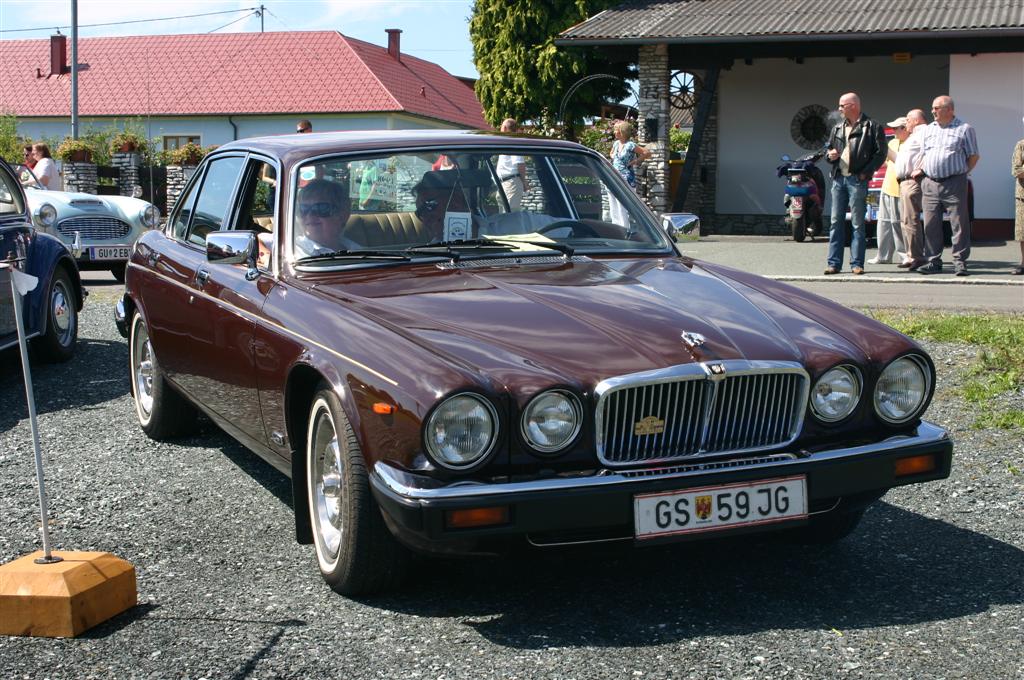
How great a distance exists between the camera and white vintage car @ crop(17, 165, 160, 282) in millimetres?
15711

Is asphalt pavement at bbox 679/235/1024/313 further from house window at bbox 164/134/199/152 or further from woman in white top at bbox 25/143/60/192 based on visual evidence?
house window at bbox 164/134/199/152

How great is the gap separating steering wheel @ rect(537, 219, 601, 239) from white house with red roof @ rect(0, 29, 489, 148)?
4519cm

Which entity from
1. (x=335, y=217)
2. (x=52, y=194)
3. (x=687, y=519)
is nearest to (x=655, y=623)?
(x=687, y=519)

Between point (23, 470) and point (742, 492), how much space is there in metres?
3.81

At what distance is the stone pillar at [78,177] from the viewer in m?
27.3

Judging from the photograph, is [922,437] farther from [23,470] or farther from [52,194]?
[52,194]

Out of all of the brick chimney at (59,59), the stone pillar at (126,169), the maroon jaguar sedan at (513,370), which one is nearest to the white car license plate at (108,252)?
the maroon jaguar sedan at (513,370)

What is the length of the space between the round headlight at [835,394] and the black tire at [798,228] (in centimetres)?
1821

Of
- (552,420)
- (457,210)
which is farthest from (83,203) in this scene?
(552,420)

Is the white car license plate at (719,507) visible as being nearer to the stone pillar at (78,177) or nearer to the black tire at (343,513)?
the black tire at (343,513)

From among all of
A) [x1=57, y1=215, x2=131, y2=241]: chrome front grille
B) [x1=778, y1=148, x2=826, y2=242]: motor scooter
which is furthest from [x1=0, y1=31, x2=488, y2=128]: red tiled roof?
[x1=57, y1=215, x2=131, y2=241]: chrome front grille

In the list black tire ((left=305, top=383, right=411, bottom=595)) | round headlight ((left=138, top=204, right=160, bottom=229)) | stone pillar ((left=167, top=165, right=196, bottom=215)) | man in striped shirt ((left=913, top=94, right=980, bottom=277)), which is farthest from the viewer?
stone pillar ((left=167, top=165, right=196, bottom=215))

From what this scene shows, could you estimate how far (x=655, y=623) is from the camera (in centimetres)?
409

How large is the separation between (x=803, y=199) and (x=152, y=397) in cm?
1682
